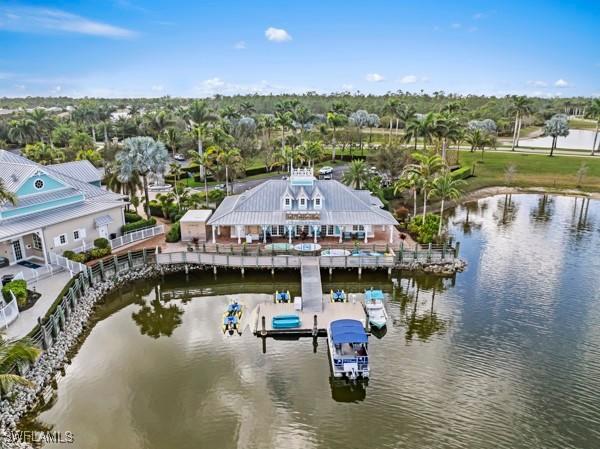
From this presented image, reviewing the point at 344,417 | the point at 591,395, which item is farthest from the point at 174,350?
the point at 591,395

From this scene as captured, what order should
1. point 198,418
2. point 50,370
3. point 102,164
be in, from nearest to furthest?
point 198,418, point 50,370, point 102,164

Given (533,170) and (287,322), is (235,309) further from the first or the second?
(533,170)

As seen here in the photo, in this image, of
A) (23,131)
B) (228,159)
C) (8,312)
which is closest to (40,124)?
(23,131)

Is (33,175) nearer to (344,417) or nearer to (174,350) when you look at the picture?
(174,350)

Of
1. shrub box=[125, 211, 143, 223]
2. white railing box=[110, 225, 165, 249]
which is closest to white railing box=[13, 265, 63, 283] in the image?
white railing box=[110, 225, 165, 249]

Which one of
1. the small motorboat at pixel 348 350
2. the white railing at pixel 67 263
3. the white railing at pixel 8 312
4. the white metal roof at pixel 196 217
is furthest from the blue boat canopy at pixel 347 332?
the white railing at pixel 67 263

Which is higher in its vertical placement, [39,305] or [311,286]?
[39,305]

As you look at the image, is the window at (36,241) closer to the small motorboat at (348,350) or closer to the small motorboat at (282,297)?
the small motorboat at (282,297)
